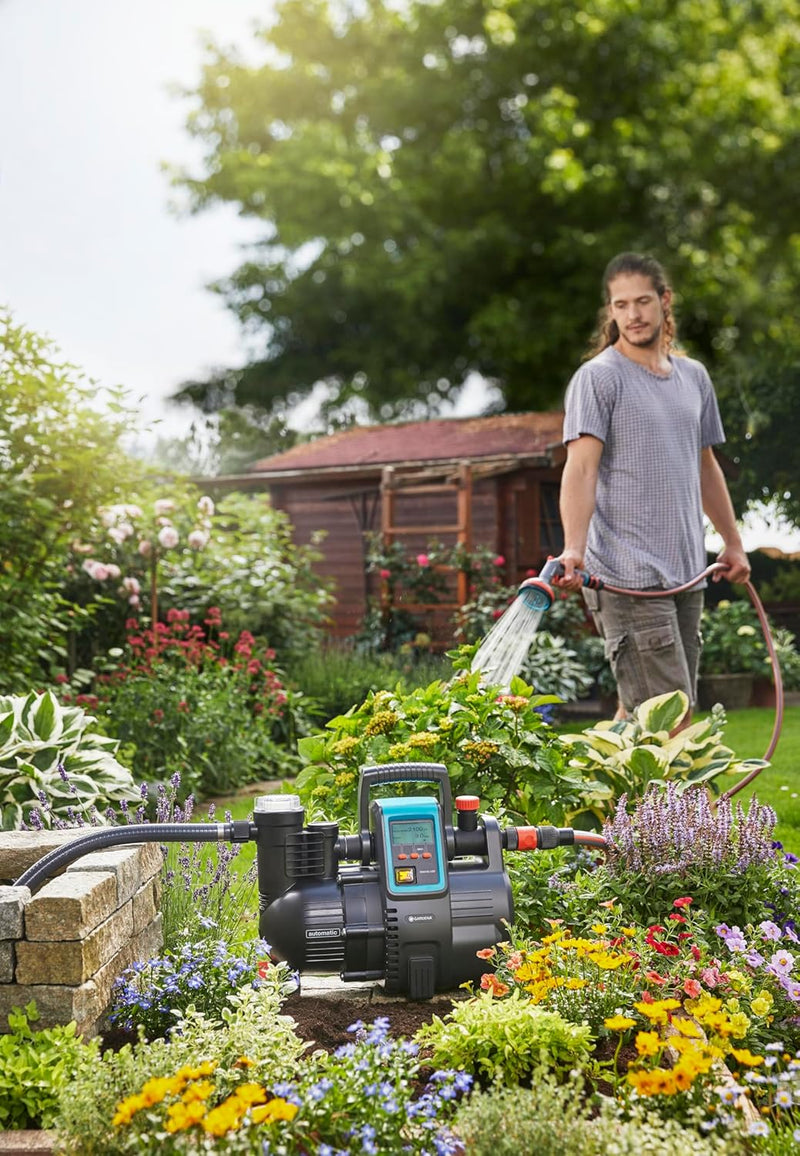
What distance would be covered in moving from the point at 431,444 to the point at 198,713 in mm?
8529

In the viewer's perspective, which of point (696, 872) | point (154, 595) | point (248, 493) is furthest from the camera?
point (248, 493)

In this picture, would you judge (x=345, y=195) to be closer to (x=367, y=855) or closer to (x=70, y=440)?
(x=70, y=440)

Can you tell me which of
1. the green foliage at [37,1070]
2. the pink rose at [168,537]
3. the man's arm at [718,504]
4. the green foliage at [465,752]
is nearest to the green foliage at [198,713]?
the pink rose at [168,537]

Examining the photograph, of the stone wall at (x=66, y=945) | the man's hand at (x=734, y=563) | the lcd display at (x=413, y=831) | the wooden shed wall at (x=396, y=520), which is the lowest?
the stone wall at (x=66, y=945)

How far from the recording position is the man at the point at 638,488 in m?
3.98

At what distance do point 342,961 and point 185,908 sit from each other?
0.51 meters

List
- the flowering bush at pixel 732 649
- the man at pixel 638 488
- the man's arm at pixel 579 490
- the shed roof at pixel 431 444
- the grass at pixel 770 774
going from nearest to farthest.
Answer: the man's arm at pixel 579 490, the man at pixel 638 488, the grass at pixel 770 774, the flowering bush at pixel 732 649, the shed roof at pixel 431 444

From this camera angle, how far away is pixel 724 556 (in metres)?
4.16

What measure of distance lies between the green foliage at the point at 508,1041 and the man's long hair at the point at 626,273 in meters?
2.46

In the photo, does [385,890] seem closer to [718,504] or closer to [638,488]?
[638,488]

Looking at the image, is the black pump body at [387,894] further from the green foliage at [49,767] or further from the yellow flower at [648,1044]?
the green foliage at [49,767]

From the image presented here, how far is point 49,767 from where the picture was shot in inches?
165

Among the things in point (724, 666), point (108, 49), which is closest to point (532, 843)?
point (724, 666)

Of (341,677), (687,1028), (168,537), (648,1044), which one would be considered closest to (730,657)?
(341,677)
